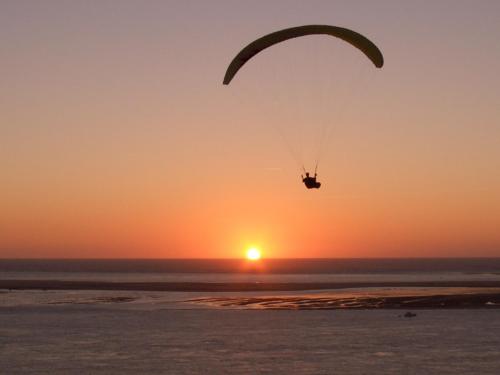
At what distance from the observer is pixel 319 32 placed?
2709 cm

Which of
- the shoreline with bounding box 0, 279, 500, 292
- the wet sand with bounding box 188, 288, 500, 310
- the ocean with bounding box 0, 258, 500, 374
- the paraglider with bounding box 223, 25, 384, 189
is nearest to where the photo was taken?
the ocean with bounding box 0, 258, 500, 374

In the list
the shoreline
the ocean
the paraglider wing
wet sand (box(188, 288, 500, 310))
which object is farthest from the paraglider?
the shoreline

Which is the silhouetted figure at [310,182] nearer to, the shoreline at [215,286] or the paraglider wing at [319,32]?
the paraglider wing at [319,32]

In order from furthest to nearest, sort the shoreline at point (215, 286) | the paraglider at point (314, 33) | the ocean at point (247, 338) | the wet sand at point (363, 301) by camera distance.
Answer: the shoreline at point (215, 286) → the wet sand at point (363, 301) → the paraglider at point (314, 33) → the ocean at point (247, 338)

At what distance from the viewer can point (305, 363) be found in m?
21.4

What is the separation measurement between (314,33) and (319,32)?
0.20 m

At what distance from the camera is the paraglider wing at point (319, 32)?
2722 cm

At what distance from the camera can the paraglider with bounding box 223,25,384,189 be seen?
27.2 m

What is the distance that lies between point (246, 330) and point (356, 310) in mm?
10144

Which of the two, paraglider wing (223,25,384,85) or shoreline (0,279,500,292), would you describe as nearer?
paraglider wing (223,25,384,85)

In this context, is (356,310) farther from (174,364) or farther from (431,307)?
(174,364)

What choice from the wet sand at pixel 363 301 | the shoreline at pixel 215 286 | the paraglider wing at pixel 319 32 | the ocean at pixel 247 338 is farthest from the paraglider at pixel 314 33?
the shoreline at pixel 215 286

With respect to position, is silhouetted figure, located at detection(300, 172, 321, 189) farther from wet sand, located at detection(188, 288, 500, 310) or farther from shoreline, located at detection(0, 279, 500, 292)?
shoreline, located at detection(0, 279, 500, 292)

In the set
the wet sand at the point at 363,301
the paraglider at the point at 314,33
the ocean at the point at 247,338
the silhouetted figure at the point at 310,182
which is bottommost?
the ocean at the point at 247,338
